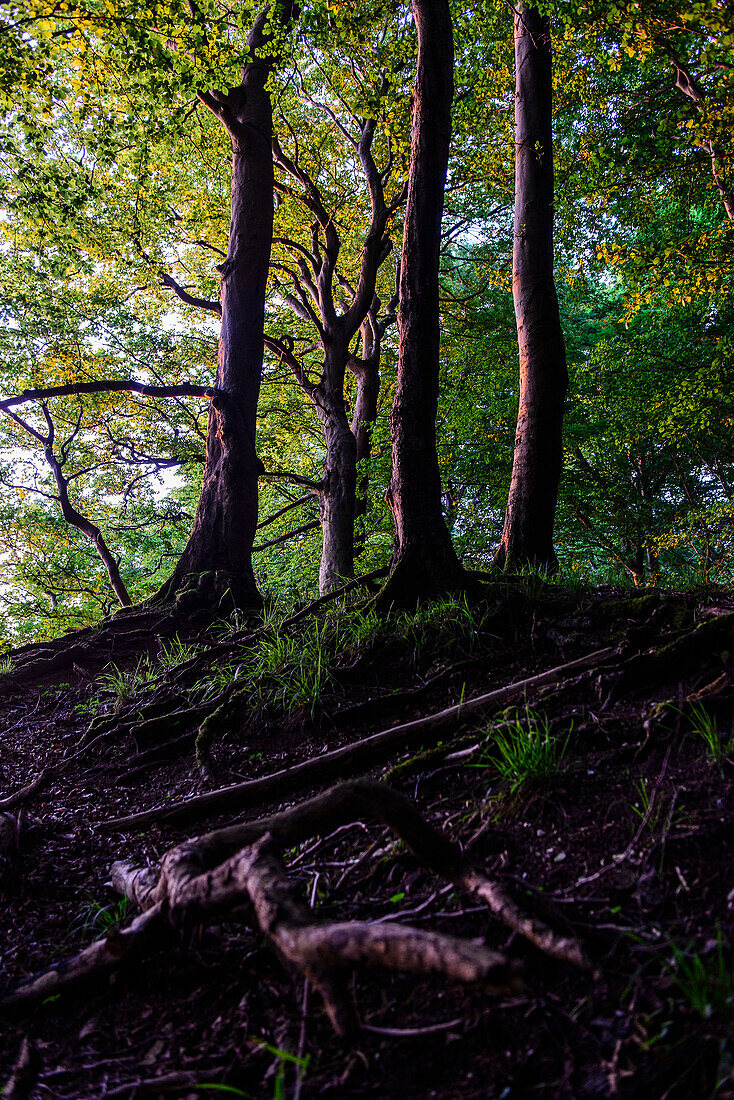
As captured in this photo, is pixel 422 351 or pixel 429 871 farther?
pixel 422 351

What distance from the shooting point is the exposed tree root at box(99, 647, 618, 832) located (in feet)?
9.78

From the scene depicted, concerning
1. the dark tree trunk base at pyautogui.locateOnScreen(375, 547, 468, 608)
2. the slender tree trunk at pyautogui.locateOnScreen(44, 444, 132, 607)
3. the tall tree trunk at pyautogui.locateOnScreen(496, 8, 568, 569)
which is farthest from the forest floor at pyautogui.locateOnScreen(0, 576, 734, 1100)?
the slender tree trunk at pyautogui.locateOnScreen(44, 444, 132, 607)

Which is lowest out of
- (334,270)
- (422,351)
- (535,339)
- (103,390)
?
(422,351)

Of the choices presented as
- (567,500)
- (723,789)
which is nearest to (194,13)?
(723,789)

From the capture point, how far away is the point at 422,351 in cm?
508

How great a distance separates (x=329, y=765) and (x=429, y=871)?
101 cm

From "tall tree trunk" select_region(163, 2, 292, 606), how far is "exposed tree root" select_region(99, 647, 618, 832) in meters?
3.75

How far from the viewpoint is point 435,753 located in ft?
9.17

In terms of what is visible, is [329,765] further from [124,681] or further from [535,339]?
[535,339]

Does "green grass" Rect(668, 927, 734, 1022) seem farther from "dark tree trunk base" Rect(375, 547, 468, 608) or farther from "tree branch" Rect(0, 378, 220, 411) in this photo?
"tree branch" Rect(0, 378, 220, 411)

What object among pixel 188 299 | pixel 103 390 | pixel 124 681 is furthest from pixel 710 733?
pixel 188 299

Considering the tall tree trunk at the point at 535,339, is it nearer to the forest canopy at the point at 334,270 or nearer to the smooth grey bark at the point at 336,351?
the forest canopy at the point at 334,270

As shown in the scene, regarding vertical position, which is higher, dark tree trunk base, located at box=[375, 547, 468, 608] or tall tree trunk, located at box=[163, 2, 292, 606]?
tall tree trunk, located at box=[163, 2, 292, 606]

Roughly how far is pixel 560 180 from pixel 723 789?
30.7 feet
